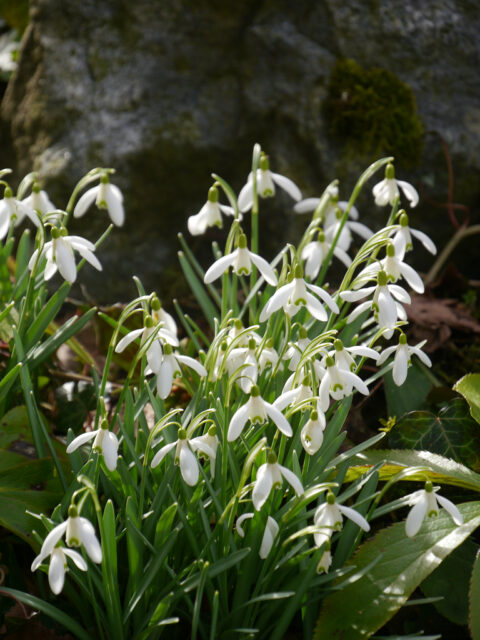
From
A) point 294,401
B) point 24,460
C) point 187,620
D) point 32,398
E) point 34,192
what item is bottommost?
point 187,620

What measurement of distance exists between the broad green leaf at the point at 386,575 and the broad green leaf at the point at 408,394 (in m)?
0.51

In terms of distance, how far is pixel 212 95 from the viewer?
2.87 m

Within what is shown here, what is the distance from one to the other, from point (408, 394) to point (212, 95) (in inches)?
58.2

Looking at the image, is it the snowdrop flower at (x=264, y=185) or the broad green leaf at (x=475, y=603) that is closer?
the broad green leaf at (x=475, y=603)

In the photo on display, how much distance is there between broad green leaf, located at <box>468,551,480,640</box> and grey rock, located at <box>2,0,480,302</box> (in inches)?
62.3

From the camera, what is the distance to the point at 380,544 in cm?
151

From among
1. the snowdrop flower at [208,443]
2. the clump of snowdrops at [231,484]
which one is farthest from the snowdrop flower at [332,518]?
the snowdrop flower at [208,443]

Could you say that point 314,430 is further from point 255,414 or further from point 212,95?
point 212,95

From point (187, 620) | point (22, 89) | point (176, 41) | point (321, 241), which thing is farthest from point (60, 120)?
point (187, 620)

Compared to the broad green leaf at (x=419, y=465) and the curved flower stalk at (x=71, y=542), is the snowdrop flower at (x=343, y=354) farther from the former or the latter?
the curved flower stalk at (x=71, y=542)

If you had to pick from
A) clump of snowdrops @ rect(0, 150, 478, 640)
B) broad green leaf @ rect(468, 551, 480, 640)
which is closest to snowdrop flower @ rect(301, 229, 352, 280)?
clump of snowdrops @ rect(0, 150, 478, 640)

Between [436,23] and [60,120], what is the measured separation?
1.51 meters

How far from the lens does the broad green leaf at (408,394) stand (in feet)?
6.75

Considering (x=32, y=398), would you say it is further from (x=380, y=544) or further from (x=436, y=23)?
(x=436, y=23)
